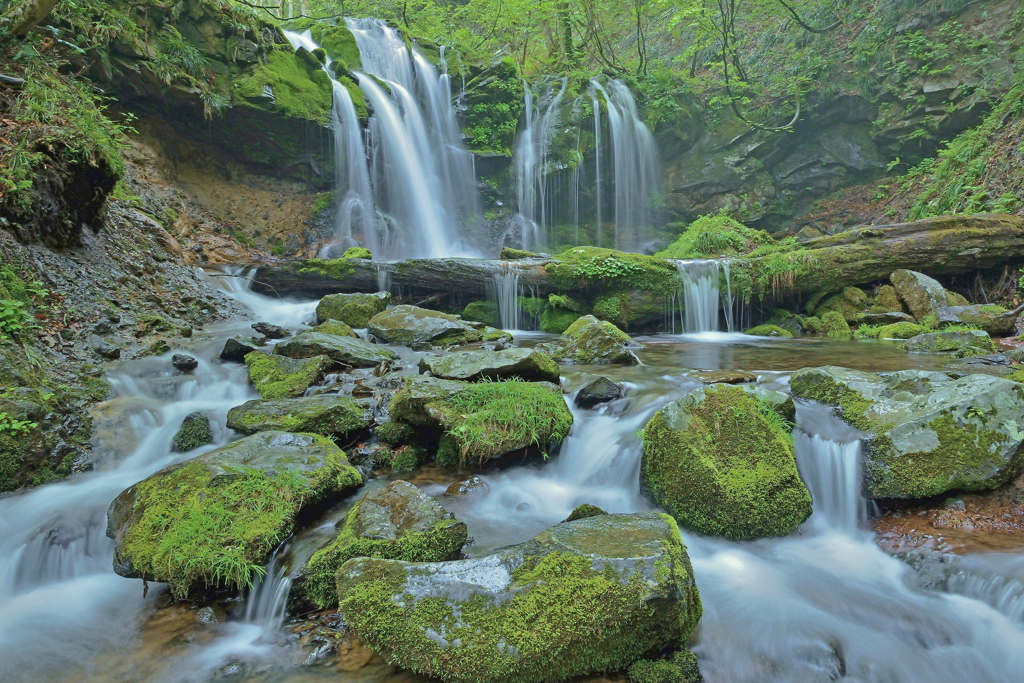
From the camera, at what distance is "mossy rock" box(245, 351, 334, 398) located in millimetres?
5156

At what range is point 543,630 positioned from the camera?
1962 mm

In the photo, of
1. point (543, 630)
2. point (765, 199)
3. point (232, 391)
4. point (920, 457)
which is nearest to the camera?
point (543, 630)

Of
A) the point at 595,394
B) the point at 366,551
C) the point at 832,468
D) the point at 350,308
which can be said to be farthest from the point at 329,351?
the point at 832,468

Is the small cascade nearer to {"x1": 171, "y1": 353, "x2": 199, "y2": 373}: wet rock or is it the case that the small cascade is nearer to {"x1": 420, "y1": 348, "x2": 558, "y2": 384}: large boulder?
{"x1": 420, "y1": 348, "x2": 558, "y2": 384}: large boulder

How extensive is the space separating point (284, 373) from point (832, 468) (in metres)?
5.18

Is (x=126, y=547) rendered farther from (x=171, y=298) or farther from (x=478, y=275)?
(x=478, y=275)

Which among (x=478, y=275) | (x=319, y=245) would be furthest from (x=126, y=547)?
(x=319, y=245)

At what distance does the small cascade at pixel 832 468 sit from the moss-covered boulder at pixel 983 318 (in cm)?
629

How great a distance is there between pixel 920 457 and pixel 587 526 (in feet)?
7.61

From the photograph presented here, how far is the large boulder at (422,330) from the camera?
7871 millimetres

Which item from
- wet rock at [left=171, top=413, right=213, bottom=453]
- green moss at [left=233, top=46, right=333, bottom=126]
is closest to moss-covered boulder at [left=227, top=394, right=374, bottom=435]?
wet rock at [left=171, top=413, right=213, bottom=453]

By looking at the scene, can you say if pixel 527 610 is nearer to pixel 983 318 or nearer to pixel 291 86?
pixel 983 318

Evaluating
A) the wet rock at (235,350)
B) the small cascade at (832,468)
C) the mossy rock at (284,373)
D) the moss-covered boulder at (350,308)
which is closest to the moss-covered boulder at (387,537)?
the small cascade at (832,468)

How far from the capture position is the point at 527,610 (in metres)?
2.01
